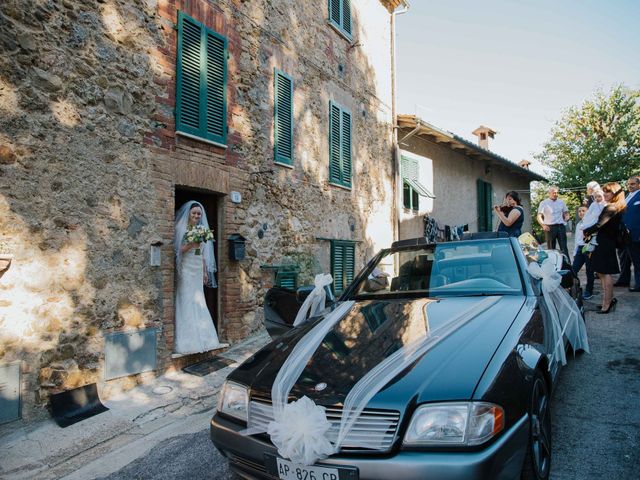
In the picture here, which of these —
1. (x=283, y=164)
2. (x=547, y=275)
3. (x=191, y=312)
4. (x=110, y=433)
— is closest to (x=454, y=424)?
(x=547, y=275)

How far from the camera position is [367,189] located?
1012 cm

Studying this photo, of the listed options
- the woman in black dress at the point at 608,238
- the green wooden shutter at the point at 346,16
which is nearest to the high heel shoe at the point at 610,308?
the woman in black dress at the point at 608,238

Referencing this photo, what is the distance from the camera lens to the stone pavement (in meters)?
3.21

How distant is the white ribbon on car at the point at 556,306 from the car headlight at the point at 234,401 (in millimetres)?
1890

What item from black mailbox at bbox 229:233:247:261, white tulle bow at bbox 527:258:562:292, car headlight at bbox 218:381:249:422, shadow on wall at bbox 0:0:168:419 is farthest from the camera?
black mailbox at bbox 229:233:247:261

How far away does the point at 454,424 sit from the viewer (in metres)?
1.89

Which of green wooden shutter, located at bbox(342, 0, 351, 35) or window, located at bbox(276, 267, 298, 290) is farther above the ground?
green wooden shutter, located at bbox(342, 0, 351, 35)

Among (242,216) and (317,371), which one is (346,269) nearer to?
(242,216)

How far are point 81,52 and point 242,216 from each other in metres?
2.82

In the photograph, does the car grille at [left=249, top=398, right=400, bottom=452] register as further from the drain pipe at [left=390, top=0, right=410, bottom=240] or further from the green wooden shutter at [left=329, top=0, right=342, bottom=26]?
the drain pipe at [left=390, top=0, right=410, bottom=240]

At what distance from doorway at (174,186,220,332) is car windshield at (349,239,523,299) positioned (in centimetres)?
303

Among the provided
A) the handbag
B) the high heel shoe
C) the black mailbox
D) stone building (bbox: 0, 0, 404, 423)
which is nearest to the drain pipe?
stone building (bbox: 0, 0, 404, 423)

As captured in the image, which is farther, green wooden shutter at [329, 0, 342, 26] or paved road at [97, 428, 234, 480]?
green wooden shutter at [329, 0, 342, 26]

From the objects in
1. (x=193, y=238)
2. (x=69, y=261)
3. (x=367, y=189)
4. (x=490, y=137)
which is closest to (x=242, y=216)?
(x=193, y=238)
